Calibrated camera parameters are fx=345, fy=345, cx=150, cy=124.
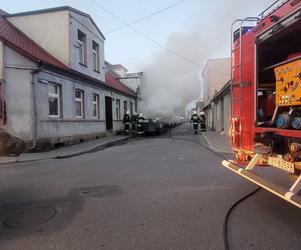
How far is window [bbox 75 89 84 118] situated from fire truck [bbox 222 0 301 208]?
14075mm

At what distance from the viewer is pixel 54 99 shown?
→ 16.5 meters

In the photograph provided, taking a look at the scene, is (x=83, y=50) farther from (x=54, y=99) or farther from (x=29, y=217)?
(x=29, y=217)

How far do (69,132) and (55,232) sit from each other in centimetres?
1338

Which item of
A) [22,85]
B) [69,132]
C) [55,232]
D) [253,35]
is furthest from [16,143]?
[69,132]

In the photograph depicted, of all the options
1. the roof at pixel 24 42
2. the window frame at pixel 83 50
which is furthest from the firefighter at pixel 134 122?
the roof at pixel 24 42

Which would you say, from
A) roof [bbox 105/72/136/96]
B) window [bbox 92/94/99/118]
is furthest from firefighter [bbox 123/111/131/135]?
window [bbox 92/94/99/118]

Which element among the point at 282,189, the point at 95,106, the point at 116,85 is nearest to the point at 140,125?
the point at 116,85

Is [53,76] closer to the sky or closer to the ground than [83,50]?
closer to the ground

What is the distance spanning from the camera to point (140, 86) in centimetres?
3319

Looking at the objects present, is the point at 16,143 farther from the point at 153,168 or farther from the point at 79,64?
the point at 79,64

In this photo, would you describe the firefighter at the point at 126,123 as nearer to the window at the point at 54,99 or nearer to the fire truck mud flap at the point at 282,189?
the window at the point at 54,99

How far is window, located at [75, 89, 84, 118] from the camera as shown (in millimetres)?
19080

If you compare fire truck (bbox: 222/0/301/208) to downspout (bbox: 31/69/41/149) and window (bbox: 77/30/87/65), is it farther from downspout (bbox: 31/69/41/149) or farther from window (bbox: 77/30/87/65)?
window (bbox: 77/30/87/65)

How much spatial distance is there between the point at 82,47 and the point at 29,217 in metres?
16.8
